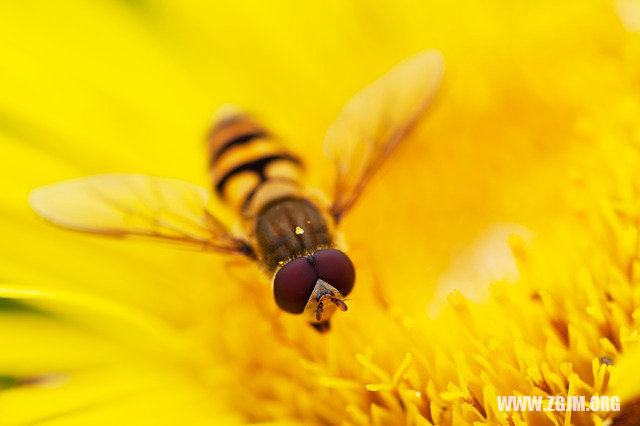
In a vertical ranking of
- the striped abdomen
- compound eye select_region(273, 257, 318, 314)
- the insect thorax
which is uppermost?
the striped abdomen

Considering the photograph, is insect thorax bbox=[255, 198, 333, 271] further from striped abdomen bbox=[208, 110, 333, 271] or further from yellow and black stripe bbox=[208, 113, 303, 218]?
yellow and black stripe bbox=[208, 113, 303, 218]

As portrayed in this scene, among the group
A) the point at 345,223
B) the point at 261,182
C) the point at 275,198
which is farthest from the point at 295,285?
the point at 345,223

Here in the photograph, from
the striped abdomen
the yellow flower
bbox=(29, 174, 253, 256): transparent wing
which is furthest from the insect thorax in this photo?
the yellow flower

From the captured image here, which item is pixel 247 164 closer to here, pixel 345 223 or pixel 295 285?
pixel 345 223

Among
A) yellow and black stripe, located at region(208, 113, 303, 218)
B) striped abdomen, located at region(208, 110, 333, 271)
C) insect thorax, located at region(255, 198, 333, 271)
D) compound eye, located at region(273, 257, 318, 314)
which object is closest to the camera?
compound eye, located at region(273, 257, 318, 314)

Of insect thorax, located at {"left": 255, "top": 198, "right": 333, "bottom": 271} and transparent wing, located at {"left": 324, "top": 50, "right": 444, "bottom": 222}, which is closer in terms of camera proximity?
insect thorax, located at {"left": 255, "top": 198, "right": 333, "bottom": 271}

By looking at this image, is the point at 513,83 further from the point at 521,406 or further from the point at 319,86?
the point at 521,406

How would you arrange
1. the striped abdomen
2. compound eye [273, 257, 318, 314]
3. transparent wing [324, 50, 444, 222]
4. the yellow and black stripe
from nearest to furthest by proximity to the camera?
compound eye [273, 257, 318, 314], the striped abdomen, transparent wing [324, 50, 444, 222], the yellow and black stripe
